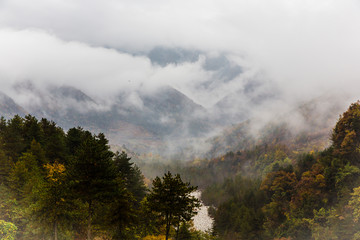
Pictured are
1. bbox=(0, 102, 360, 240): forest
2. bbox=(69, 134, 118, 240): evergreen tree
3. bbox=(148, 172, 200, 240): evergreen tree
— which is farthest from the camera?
bbox=(148, 172, 200, 240): evergreen tree

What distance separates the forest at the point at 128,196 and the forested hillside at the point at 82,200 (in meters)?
0.14

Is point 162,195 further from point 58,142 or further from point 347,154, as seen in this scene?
point 347,154

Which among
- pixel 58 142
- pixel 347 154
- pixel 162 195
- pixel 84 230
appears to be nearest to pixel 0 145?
pixel 58 142

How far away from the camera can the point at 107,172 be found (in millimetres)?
34938

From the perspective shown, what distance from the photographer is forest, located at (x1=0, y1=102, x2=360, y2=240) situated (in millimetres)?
37281

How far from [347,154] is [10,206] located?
3677 inches

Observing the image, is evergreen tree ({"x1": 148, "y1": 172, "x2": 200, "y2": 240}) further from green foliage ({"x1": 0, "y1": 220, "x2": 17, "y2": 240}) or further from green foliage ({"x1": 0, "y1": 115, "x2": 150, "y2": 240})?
green foliage ({"x1": 0, "y1": 220, "x2": 17, "y2": 240})

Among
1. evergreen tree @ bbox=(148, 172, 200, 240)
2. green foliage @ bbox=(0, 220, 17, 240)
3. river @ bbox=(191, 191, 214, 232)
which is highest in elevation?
river @ bbox=(191, 191, 214, 232)

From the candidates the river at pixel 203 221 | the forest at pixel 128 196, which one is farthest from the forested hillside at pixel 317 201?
the river at pixel 203 221

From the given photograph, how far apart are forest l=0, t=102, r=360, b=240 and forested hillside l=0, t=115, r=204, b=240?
0.14 m

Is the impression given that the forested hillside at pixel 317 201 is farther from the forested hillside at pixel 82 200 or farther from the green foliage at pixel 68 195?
the green foliage at pixel 68 195

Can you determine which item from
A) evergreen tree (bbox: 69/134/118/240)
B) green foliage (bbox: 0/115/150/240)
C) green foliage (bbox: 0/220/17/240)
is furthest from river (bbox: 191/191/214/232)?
green foliage (bbox: 0/220/17/240)

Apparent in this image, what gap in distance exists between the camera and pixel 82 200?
3738cm

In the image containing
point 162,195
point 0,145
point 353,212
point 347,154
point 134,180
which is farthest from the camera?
point 347,154
